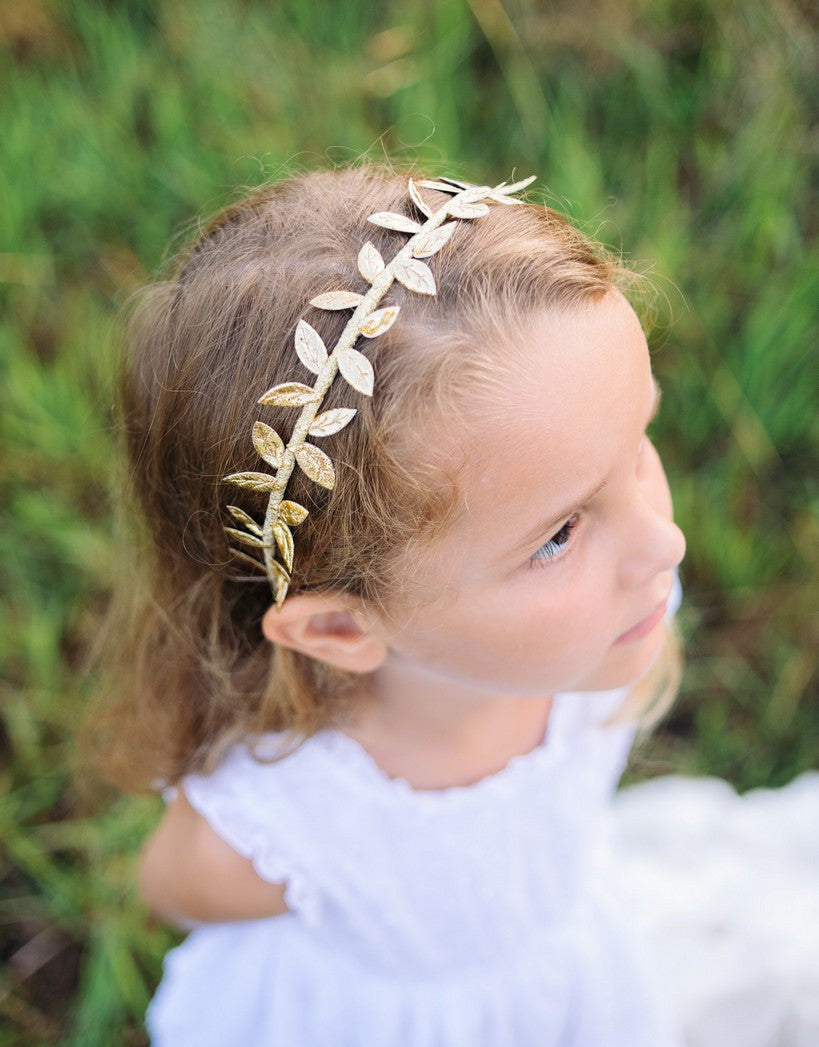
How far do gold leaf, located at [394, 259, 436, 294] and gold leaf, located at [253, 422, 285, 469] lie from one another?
169 millimetres

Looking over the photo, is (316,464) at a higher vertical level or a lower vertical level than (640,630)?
higher

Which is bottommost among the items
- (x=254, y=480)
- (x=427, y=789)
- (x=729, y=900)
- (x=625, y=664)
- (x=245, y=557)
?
(x=729, y=900)

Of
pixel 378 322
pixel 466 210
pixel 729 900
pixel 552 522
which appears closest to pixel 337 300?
pixel 378 322

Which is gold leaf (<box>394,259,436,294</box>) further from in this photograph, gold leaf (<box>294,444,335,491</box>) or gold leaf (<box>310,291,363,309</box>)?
gold leaf (<box>294,444,335,491</box>)

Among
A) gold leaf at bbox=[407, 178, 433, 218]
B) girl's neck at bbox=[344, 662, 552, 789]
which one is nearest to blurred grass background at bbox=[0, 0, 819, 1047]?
girl's neck at bbox=[344, 662, 552, 789]

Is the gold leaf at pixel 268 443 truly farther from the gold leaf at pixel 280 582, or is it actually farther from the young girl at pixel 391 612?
the gold leaf at pixel 280 582

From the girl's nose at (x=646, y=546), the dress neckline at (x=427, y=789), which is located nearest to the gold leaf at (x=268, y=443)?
the girl's nose at (x=646, y=546)

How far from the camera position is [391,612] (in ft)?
3.26

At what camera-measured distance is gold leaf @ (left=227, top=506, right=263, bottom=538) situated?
0.94 meters

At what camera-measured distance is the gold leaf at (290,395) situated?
2.84ft

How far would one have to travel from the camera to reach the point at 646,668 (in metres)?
1.13

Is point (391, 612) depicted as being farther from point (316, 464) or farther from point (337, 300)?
point (337, 300)

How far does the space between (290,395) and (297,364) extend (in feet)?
0.11

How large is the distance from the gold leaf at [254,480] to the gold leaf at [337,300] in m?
0.16
